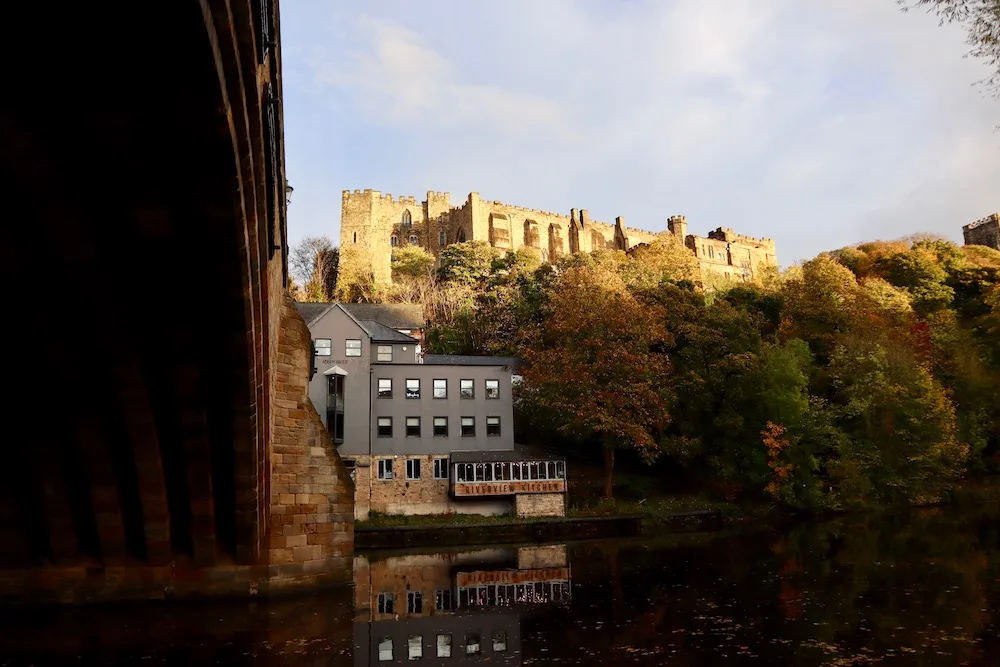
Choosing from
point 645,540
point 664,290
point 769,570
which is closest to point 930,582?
point 769,570

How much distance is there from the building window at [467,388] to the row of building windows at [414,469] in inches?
135

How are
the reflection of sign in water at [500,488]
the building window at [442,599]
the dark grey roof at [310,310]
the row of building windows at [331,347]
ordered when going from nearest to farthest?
the building window at [442,599]
the reflection of sign in water at [500,488]
the row of building windows at [331,347]
the dark grey roof at [310,310]

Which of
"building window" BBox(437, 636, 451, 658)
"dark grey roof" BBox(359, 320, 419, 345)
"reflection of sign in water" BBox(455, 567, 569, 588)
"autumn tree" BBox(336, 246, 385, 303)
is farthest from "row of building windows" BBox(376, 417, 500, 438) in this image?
"autumn tree" BBox(336, 246, 385, 303)

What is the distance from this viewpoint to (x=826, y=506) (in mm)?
34625

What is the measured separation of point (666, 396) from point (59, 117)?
3265cm

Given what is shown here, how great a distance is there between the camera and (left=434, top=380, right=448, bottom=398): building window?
35312 mm

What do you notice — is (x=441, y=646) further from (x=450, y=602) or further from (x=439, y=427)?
(x=439, y=427)

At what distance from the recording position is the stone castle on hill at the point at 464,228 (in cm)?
7144

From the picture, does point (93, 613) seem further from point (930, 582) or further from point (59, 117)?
point (930, 582)

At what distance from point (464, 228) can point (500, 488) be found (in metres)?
46.4

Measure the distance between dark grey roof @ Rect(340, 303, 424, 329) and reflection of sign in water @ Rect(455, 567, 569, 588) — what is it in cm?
2487

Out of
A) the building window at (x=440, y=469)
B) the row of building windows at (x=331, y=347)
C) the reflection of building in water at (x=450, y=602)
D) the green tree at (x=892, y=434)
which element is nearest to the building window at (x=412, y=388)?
the row of building windows at (x=331, y=347)

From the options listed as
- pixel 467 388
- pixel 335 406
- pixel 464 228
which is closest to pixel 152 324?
pixel 335 406

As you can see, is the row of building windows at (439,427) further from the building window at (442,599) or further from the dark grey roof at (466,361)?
the building window at (442,599)
